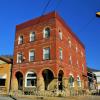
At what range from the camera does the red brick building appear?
28.8m

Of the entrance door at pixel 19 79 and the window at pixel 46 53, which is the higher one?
the window at pixel 46 53

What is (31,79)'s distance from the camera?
30.5 m

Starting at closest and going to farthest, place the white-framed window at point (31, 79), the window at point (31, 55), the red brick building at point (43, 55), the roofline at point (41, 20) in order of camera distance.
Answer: the red brick building at point (43, 55) → the white-framed window at point (31, 79) → the roofline at point (41, 20) → the window at point (31, 55)

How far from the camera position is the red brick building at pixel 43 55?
2884cm

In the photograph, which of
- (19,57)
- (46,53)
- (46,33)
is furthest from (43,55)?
(19,57)

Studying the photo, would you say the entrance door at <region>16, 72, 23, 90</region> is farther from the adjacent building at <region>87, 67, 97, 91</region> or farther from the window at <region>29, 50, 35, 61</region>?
the adjacent building at <region>87, 67, 97, 91</region>

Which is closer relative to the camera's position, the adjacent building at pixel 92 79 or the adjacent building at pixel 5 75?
the adjacent building at pixel 5 75

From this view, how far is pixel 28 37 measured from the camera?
32.7m

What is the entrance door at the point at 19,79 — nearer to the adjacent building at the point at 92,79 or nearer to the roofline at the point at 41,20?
the roofline at the point at 41,20

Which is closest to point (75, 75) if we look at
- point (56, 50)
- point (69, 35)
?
point (69, 35)

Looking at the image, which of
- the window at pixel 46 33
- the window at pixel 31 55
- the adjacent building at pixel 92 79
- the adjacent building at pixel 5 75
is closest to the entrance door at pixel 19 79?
the adjacent building at pixel 5 75

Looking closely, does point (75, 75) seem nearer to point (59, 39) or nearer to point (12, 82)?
point (59, 39)

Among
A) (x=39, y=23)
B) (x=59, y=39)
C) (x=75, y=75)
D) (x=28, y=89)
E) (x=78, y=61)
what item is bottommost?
(x=28, y=89)

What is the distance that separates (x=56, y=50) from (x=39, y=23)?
620 centimetres
